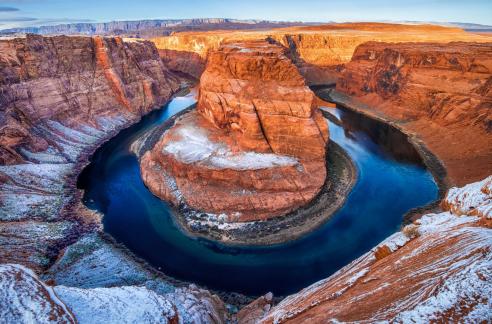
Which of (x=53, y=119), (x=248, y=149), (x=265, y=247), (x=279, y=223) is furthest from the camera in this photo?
(x=53, y=119)

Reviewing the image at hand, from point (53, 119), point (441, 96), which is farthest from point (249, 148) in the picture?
point (441, 96)


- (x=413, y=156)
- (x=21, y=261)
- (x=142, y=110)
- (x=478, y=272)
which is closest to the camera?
(x=478, y=272)

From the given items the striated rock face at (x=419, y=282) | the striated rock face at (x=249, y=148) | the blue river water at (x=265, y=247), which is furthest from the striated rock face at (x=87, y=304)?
the striated rock face at (x=249, y=148)

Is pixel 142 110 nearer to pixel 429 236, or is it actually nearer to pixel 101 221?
pixel 101 221

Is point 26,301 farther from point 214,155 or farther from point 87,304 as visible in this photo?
point 214,155

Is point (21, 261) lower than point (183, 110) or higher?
lower

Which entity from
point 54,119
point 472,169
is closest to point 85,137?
point 54,119

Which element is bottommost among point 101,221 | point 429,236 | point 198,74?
point 101,221

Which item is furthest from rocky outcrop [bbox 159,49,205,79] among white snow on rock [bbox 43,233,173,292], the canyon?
white snow on rock [bbox 43,233,173,292]
